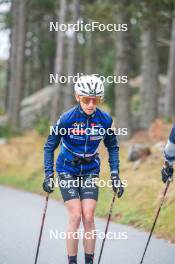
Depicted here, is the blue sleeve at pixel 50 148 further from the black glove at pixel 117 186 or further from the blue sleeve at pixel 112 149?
the black glove at pixel 117 186

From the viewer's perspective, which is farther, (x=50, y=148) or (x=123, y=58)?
(x=123, y=58)

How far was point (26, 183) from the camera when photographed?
20078mm

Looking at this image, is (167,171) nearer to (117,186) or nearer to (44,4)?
(117,186)

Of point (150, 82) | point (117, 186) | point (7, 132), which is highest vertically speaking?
point (150, 82)

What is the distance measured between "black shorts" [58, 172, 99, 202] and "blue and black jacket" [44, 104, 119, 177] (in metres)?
0.06

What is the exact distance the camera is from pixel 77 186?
24.9 feet

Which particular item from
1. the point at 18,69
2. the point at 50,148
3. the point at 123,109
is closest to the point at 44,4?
the point at 18,69

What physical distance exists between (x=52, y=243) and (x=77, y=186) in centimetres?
281

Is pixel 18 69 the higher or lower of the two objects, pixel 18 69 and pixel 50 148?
the higher

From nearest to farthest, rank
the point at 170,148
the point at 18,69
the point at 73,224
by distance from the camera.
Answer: the point at 73,224
the point at 170,148
the point at 18,69

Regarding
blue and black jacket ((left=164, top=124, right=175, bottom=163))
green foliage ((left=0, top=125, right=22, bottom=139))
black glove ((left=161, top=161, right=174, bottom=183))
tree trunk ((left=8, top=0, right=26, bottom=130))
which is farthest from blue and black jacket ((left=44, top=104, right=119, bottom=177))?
tree trunk ((left=8, top=0, right=26, bottom=130))

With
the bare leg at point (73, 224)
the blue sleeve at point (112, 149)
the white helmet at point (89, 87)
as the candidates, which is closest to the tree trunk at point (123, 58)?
the blue sleeve at point (112, 149)

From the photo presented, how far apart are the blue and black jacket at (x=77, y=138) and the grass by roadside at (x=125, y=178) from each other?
3.63 m

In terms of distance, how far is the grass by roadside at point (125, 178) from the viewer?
41.0ft
